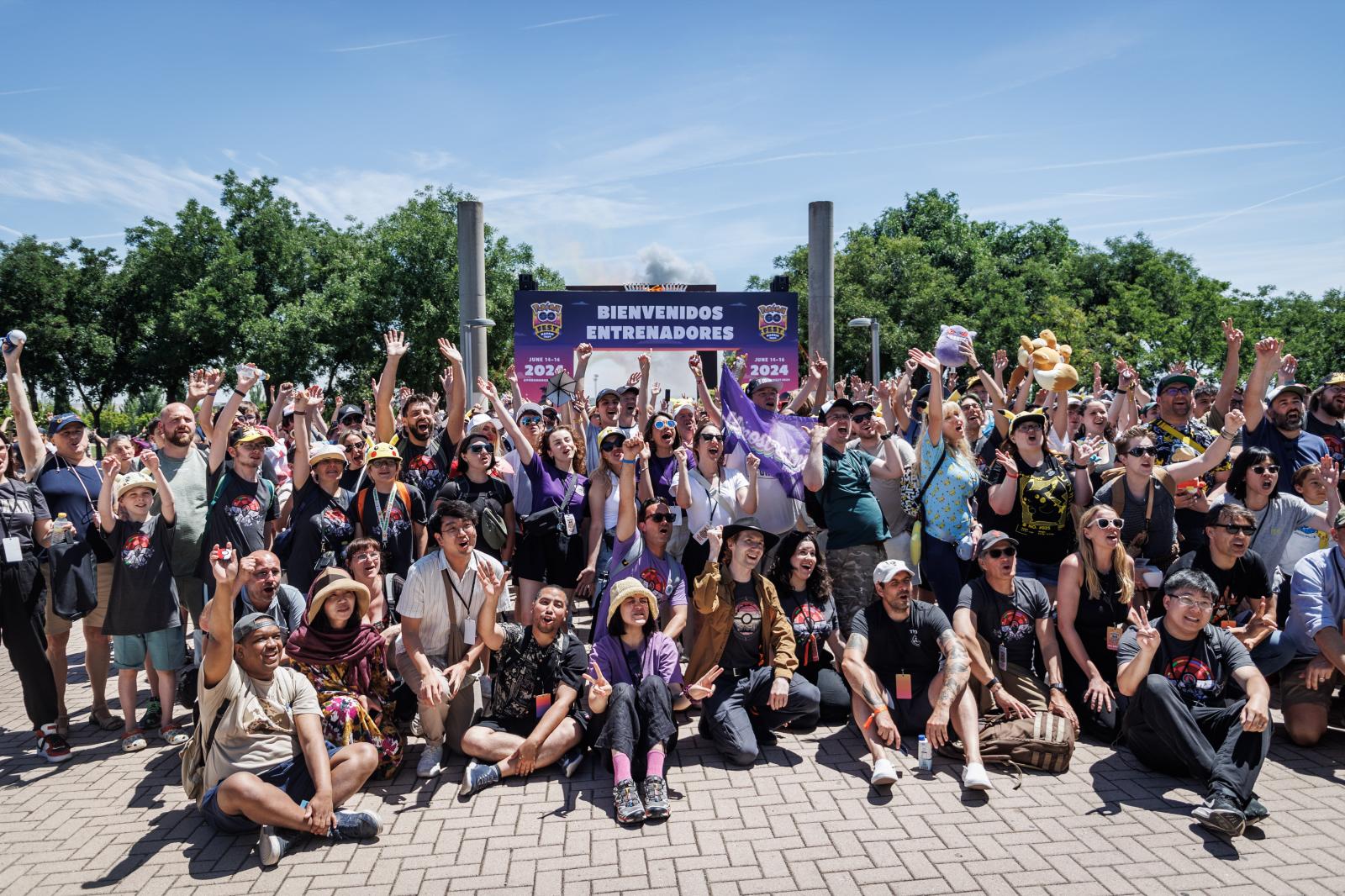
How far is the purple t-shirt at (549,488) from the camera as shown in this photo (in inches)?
244

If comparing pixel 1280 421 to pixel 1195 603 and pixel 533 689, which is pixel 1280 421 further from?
pixel 533 689

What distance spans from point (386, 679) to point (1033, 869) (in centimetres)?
359

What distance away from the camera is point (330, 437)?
9453 mm

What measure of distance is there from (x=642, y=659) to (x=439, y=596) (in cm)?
130

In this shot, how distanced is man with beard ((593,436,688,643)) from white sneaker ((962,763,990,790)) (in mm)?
1881

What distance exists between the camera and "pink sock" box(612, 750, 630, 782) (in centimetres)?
453

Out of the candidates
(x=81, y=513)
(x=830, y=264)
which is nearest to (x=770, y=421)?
(x=81, y=513)

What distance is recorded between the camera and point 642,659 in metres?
5.06

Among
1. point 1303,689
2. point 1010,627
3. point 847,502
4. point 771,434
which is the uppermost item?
point 771,434

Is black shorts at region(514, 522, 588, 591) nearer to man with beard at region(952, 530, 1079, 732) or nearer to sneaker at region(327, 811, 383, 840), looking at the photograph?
sneaker at region(327, 811, 383, 840)

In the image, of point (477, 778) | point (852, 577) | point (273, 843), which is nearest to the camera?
point (273, 843)

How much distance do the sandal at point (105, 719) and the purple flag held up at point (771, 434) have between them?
4.74 meters

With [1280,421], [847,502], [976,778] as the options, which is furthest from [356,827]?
[1280,421]

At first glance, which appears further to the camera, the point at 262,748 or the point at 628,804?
the point at 628,804
